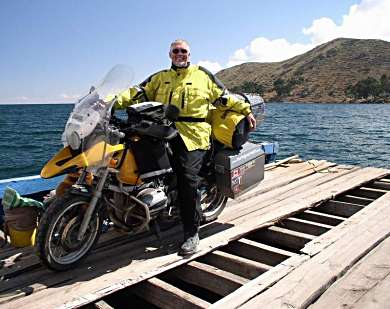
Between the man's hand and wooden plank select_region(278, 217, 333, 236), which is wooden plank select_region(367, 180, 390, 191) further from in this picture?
the man's hand

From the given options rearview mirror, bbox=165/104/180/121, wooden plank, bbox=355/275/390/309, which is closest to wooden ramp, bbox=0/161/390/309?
wooden plank, bbox=355/275/390/309

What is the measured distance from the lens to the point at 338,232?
3.71 m

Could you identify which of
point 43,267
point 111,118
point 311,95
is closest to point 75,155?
point 111,118

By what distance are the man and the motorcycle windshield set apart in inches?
16.0

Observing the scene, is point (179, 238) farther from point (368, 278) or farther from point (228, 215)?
point (368, 278)

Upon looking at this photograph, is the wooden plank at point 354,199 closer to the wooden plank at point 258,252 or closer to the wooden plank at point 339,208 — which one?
the wooden plank at point 339,208

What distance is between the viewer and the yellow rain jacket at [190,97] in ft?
12.5

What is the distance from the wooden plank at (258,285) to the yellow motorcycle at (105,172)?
111cm

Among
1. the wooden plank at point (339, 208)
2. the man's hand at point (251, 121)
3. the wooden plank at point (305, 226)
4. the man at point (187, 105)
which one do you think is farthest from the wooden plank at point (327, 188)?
the man's hand at point (251, 121)

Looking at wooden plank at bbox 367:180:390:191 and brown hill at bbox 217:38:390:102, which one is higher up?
brown hill at bbox 217:38:390:102

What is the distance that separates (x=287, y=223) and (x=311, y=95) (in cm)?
11456

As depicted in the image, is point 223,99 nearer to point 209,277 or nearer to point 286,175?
point 209,277

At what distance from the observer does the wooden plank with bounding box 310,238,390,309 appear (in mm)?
2461

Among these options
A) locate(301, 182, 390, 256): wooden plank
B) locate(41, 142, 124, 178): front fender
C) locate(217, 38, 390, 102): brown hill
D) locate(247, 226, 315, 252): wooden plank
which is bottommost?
locate(247, 226, 315, 252): wooden plank
